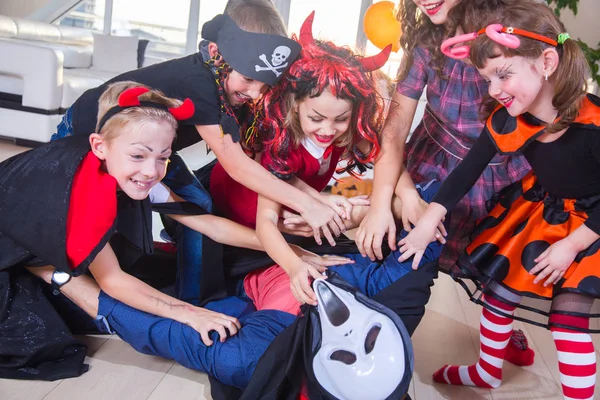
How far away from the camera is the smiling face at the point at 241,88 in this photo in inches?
64.9

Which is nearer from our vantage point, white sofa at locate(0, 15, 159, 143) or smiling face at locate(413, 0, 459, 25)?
smiling face at locate(413, 0, 459, 25)

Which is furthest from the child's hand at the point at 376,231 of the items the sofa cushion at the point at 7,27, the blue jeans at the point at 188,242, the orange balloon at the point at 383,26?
the sofa cushion at the point at 7,27

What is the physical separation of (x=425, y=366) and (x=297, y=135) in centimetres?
83

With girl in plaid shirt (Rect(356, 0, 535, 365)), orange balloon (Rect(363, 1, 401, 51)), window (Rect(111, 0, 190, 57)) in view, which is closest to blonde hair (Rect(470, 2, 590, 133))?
girl in plaid shirt (Rect(356, 0, 535, 365))

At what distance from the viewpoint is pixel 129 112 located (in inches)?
60.1

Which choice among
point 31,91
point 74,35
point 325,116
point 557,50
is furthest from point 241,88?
point 74,35

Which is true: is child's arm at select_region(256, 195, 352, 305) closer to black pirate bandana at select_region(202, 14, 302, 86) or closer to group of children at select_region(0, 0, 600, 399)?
A: group of children at select_region(0, 0, 600, 399)

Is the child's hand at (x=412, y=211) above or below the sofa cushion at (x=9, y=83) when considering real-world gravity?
above

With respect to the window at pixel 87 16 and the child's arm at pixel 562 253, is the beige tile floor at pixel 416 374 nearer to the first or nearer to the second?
the child's arm at pixel 562 253

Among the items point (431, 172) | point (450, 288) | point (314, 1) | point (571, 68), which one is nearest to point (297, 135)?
point (431, 172)

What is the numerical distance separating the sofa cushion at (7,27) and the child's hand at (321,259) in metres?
4.50

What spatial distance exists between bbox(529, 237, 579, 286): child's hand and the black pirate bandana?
30.7 inches

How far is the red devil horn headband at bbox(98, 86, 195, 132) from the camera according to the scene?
1.52 meters

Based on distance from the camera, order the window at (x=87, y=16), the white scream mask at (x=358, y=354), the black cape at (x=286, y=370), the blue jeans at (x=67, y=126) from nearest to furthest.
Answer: the white scream mask at (x=358, y=354) < the black cape at (x=286, y=370) < the blue jeans at (x=67, y=126) < the window at (x=87, y=16)
